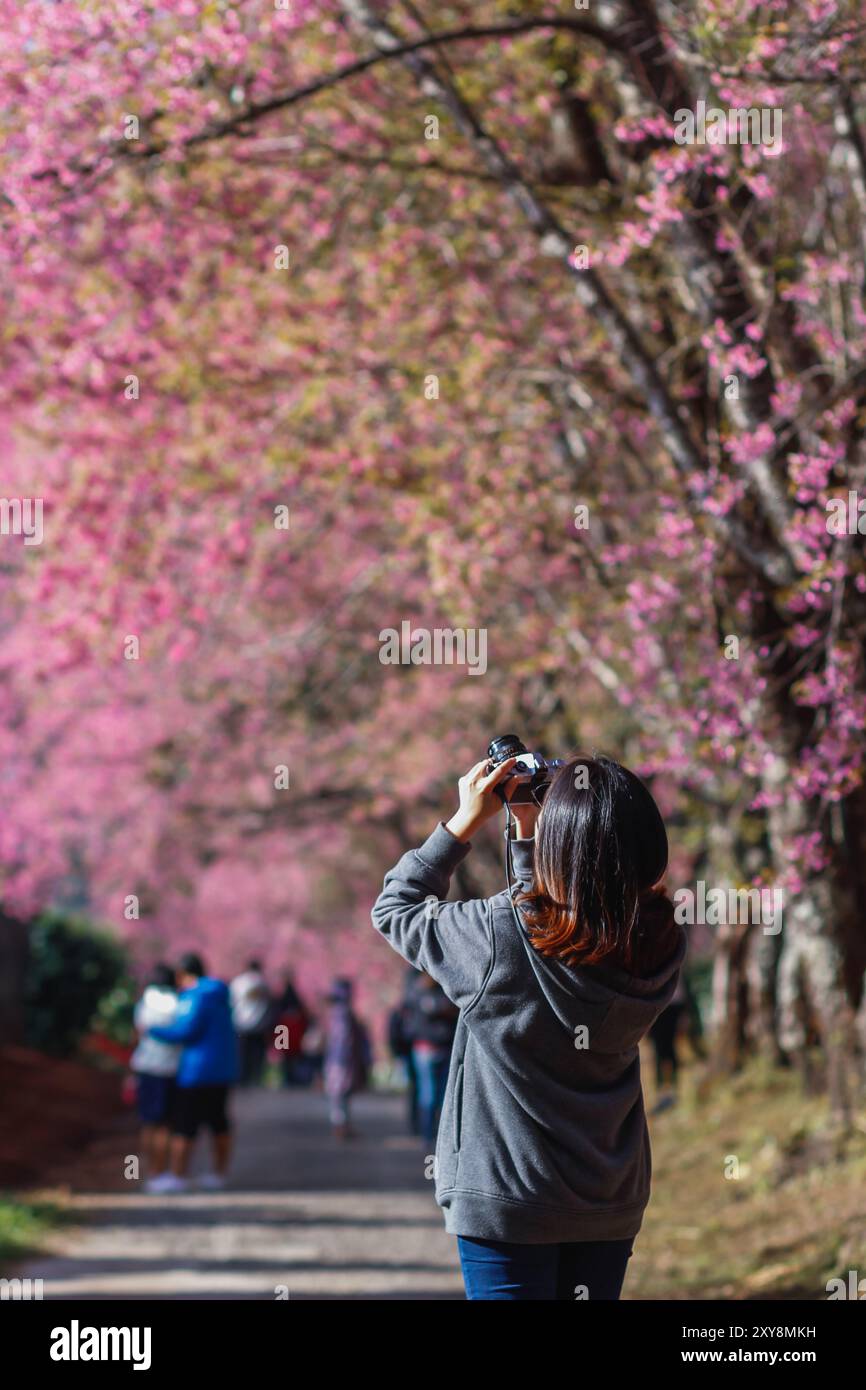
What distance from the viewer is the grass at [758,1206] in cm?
873

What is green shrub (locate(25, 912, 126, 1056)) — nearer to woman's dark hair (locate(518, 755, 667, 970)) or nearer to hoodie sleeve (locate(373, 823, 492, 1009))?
hoodie sleeve (locate(373, 823, 492, 1009))

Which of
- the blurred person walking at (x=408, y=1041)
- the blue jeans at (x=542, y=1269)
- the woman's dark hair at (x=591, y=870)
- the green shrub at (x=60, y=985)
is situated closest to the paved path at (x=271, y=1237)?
the blurred person walking at (x=408, y=1041)

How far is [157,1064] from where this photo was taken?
516 inches

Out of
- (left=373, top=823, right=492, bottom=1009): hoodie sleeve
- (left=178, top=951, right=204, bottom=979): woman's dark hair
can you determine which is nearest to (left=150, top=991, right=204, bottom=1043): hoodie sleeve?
(left=178, top=951, right=204, bottom=979): woman's dark hair

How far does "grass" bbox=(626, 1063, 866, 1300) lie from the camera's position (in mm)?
8734

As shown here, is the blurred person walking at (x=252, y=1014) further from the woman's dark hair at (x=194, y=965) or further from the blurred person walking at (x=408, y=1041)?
the woman's dark hair at (x=194, y=965)

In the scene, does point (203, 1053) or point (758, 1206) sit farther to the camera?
point (203, 1053)

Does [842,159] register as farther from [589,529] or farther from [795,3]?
[589,529]

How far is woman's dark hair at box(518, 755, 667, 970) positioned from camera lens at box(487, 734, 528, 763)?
22 cm

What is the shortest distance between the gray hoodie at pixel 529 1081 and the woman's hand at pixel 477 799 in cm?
21

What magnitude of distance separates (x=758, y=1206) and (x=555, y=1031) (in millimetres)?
7436

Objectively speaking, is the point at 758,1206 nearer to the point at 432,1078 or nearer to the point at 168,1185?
the point at 432,1078

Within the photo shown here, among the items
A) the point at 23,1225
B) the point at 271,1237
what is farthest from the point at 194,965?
the point at 271,1237
